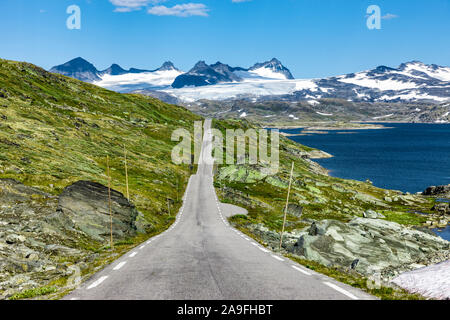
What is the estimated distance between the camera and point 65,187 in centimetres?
3462

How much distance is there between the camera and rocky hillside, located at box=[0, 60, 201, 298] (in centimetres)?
2086

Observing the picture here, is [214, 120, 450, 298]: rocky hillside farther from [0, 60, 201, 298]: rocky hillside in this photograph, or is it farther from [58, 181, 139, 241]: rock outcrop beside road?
[58, 181, 139, 241]: rock outcrop beside road

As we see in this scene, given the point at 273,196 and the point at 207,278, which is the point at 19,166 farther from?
the point at 273,196

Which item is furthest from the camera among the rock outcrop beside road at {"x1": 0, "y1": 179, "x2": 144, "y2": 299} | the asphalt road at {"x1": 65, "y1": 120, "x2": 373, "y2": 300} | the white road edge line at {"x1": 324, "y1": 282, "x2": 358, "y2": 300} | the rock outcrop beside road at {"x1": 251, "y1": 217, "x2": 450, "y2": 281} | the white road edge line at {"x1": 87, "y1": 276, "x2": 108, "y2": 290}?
the rock outcrop beside road at {"x1": 251, "y1": 217, "x2": 450, "y2": 281}

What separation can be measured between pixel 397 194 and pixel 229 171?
5398cm

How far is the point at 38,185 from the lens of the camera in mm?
39125

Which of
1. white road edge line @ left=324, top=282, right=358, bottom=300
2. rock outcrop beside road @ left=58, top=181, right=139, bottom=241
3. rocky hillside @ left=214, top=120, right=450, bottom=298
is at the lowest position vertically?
rocky hillside @ left=214, top=120, right=450, bottom=298

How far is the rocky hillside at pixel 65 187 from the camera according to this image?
20.9 metres

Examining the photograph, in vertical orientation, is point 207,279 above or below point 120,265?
above

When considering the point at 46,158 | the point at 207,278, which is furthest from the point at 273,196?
the point at 207,278

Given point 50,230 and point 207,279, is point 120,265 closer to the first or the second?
point 207,279

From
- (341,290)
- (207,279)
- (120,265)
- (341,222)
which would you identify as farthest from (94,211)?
(341,222)

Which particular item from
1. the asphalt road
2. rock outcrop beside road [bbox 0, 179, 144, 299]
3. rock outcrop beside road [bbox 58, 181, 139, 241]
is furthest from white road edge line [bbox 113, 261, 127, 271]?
rock outcrop beside road [bbox 58, 181, 139, 241]

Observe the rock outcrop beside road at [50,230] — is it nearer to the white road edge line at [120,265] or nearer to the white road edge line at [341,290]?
the white road edge line at [120,265]
